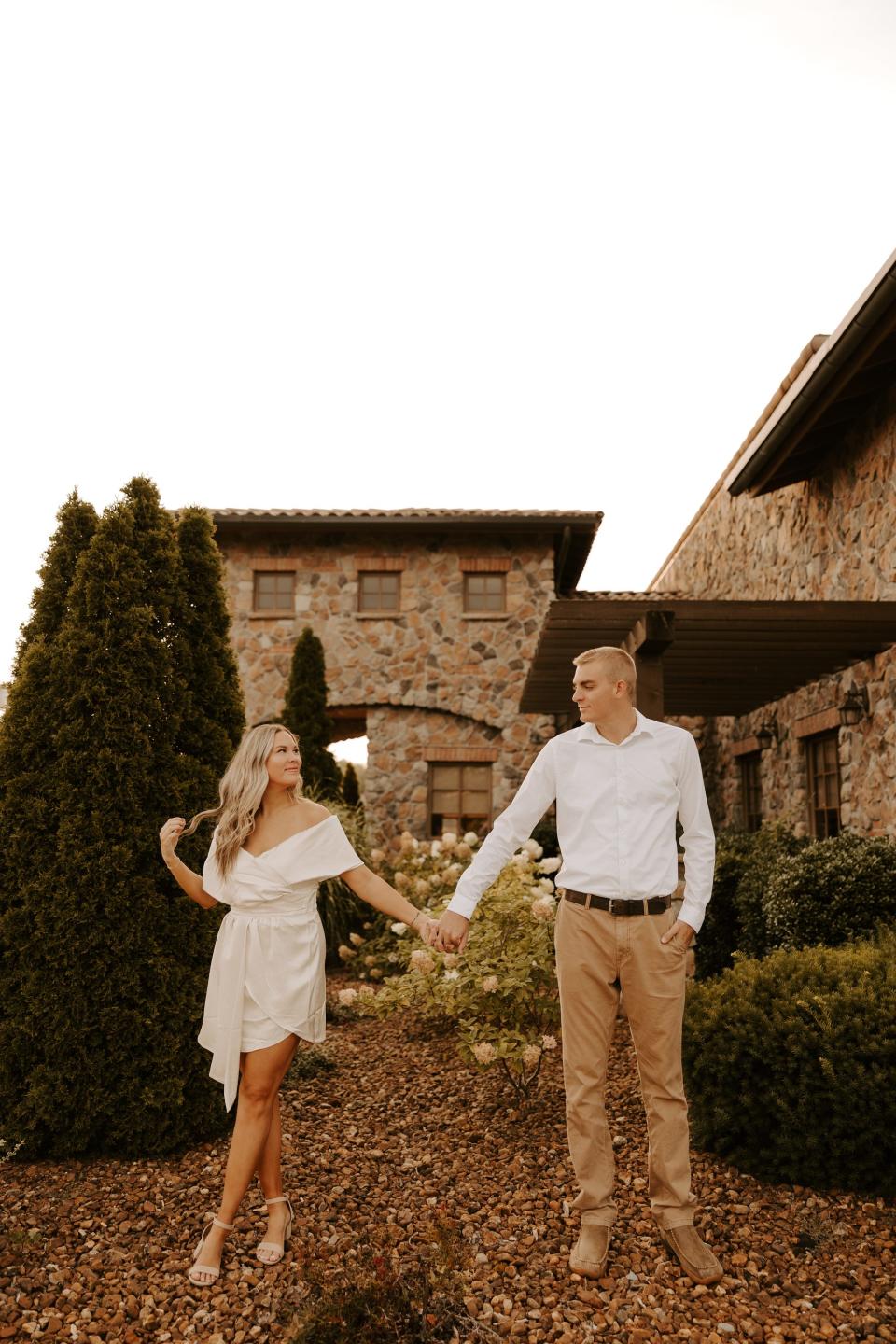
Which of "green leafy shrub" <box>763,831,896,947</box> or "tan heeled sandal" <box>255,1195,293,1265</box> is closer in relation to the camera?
"tan heeled sandal" <box>255,1195,293,1265</box>

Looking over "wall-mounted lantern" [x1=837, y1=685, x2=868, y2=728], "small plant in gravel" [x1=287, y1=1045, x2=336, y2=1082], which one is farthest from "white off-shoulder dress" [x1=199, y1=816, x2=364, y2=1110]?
"wall-mounted lantern" [x1=837, y1=685, x2=868, y2=728]

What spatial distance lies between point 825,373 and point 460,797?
26.1 feet

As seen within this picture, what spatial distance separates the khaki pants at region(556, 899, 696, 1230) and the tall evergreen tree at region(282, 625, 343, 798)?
8.37 m

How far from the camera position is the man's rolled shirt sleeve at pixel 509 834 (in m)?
2.93

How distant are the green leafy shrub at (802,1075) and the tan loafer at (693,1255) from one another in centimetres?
69

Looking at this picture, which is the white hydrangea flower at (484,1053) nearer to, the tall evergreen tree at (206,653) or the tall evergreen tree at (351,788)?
the tall evergreen tree at (206,653)

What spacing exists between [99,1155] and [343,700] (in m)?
9.09

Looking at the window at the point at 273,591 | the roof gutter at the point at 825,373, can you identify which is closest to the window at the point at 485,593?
the window at the point at 273,591

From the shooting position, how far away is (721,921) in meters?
7.44

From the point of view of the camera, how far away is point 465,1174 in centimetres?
356

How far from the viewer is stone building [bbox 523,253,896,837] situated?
243 inches

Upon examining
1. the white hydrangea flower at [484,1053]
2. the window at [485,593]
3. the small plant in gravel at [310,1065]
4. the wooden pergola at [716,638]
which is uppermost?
the window at [485,593]

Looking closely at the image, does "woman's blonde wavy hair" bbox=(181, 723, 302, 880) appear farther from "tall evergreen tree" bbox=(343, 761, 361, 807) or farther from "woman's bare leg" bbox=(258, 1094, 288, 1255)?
"tall evergreen tree" bbox=(343, 761, 361, 807)

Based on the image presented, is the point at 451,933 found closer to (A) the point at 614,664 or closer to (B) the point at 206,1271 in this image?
(A) the point at 614,664
